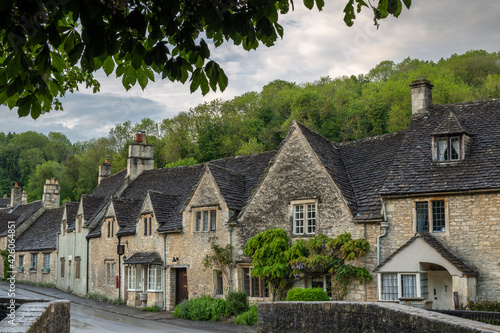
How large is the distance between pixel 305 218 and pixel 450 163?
660 centimetres

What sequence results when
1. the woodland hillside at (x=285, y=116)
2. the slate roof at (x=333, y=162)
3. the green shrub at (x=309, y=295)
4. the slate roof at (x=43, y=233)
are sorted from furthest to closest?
the woodland hillside at (x=285, y=116) < the slate roof at (x=43, y=233) < the slate roof at (x=333, y=162) < the green shrub at (x=309, y=295)

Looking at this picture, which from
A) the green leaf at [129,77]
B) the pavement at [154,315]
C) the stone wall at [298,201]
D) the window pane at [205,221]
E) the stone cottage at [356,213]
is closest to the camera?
the green leaf at [129,77]

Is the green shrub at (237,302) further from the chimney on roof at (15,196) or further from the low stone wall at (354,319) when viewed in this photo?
the chimney on roof at (15,196)

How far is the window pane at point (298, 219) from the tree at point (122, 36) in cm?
1909

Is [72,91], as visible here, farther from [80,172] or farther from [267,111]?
[80,172]

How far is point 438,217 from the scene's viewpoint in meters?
21.2

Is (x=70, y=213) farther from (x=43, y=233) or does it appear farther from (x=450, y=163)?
(x=450, y=163)

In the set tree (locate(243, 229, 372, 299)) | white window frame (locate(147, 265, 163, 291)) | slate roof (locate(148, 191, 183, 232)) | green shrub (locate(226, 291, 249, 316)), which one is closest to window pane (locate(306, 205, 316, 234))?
tree (locate(243, 229, 372, 299))

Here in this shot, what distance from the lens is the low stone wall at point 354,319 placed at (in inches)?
369

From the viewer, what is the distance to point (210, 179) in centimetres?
2827

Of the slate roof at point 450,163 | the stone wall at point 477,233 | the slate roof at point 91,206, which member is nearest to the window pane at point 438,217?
the stone wall at point 477,233

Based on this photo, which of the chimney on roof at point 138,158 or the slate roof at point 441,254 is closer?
the slate roof at point 441,254

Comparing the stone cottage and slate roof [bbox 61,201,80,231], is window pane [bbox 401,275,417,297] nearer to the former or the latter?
the stone cottage

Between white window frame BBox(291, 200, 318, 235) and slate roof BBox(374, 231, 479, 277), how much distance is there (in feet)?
13.0
